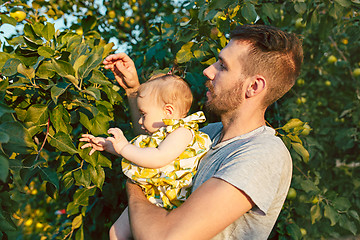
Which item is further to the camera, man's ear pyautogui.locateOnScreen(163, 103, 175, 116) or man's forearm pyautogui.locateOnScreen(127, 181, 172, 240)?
man's ear pyautogui.locateOnScreen(163, 103, 175, 116)

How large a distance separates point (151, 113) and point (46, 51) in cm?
48

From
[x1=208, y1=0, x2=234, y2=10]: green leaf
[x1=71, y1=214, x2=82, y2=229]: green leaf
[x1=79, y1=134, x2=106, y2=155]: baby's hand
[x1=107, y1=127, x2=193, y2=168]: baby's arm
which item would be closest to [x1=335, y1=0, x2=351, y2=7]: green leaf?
[x1=208, y1=0, x2=234, y2=10]: green leaf

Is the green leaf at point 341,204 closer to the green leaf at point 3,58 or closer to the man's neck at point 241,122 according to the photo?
the man's neck at point 241,122

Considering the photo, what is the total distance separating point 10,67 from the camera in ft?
4.28

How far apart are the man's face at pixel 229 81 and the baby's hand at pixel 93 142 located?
0.48 m

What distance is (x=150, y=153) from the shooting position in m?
1.36

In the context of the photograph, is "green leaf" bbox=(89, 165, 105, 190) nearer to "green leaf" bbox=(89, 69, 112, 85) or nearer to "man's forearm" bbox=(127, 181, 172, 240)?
"man's forearm" bbox=(127, 181, 172, 240)

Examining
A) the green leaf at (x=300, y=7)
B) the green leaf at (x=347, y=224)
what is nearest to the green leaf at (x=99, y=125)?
the green leaf at (x=300, y=7)

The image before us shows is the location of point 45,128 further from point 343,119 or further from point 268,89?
point 343,119

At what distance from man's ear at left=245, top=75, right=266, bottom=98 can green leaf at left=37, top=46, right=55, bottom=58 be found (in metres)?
0.80

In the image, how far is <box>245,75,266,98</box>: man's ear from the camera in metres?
1.49

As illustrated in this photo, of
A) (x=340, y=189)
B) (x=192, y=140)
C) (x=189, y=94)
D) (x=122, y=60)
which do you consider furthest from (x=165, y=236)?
(x=340, y=189)

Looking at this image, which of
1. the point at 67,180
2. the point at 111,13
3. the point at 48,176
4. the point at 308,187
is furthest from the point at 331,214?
the point at 111,13

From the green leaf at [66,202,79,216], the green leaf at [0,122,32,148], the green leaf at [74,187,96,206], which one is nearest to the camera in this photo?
the green leaf at [0,122,32,148]
